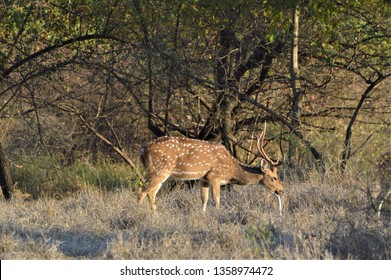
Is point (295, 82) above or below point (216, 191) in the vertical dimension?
above

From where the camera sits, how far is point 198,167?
11906 mm

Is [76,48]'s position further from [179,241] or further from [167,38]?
[179,241]

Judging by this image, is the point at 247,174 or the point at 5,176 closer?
the point at 247,174

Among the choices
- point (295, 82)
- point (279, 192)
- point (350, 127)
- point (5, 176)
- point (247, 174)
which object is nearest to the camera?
point (279, 192)

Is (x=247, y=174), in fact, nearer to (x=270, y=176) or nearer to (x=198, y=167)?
(x=270, y=176)

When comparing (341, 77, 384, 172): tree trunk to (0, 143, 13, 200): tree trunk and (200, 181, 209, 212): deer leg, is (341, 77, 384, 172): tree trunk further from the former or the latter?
(0, 143, 13, 200): tree trunk

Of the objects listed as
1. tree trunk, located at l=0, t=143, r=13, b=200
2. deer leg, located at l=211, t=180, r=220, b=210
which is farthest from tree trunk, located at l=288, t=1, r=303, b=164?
tree trunk, located at l=0, t=143, r=13, b=200

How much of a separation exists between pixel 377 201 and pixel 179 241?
2139 mm

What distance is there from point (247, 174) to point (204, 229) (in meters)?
3.63

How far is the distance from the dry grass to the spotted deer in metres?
0.32

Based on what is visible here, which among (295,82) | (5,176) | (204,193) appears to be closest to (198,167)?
(204,193)

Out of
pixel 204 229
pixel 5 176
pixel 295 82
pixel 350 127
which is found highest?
pixel 295 82

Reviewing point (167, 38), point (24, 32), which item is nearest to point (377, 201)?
point (167, 38)

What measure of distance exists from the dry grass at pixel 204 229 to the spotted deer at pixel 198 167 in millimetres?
318
